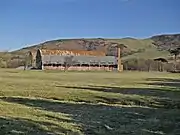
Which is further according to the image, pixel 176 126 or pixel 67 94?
pixel 67 94

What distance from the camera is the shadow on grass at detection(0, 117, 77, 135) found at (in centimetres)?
1412

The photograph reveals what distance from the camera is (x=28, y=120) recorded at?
664 inches

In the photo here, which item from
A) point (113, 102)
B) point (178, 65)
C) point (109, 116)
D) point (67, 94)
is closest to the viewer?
point (109, 116)

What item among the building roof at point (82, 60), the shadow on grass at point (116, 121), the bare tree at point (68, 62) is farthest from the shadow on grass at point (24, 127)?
the building roof at point (82, 60)

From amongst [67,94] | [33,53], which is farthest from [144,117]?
[33,53]

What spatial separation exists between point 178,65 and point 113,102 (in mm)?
123771

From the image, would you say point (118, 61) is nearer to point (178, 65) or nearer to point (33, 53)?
point (178, 65)

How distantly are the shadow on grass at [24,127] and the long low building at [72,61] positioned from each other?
125m

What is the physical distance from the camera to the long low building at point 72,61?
143 meters

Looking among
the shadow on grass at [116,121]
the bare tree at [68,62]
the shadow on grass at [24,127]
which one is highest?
the bare tree at [68,62]

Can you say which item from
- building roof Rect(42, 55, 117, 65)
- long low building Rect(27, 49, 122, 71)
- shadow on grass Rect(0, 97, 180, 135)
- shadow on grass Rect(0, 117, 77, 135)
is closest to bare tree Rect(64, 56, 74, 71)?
long low building Rect(27, 49, 122, 71)

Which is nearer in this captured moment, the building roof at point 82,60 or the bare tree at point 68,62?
the bare tree at point 68,62

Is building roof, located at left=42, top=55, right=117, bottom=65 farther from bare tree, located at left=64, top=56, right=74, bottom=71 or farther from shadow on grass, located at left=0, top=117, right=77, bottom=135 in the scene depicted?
shadow on grass, located at left=0, top=117, right=77, bottom=135

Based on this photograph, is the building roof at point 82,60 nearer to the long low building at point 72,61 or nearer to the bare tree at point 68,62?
the long low building at point 72,61
